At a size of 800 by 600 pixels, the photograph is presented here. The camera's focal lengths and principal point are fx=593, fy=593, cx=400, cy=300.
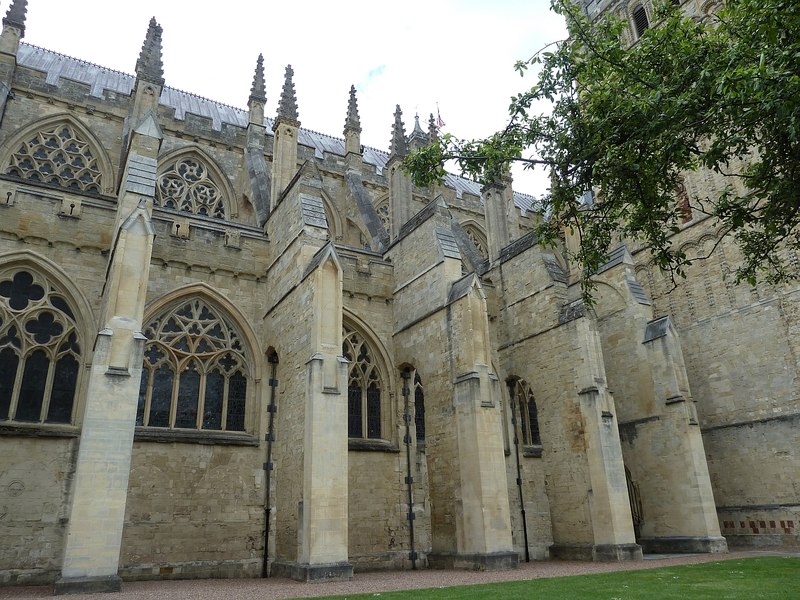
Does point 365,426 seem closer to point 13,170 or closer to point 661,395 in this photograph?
point 661,395

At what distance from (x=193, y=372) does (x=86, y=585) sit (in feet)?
19.8

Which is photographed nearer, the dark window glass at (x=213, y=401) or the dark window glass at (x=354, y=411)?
the dark window glass at (x=213, y=401)

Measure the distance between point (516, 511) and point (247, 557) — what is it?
8022mm

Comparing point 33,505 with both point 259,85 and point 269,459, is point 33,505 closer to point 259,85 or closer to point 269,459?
point 269,459

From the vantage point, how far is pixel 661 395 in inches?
722

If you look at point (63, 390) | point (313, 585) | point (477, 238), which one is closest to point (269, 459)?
point (313, 585)

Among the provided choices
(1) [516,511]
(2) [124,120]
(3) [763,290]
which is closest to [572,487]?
(1) [516,511]

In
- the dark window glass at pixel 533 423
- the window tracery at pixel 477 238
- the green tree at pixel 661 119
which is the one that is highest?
the window tracery at pixel 477 238

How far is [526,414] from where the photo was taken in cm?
1991

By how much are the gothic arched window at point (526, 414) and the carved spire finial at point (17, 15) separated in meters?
20.8

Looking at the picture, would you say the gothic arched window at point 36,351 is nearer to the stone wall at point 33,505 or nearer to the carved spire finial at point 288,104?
the stone wall at point 33,505

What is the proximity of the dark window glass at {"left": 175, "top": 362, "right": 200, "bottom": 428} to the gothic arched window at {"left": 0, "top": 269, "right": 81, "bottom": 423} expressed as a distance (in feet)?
7.76

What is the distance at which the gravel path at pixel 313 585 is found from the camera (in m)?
9.76

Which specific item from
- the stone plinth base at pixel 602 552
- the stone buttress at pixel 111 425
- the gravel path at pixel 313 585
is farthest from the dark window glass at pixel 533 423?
the stone buttress at pixel 111 425
